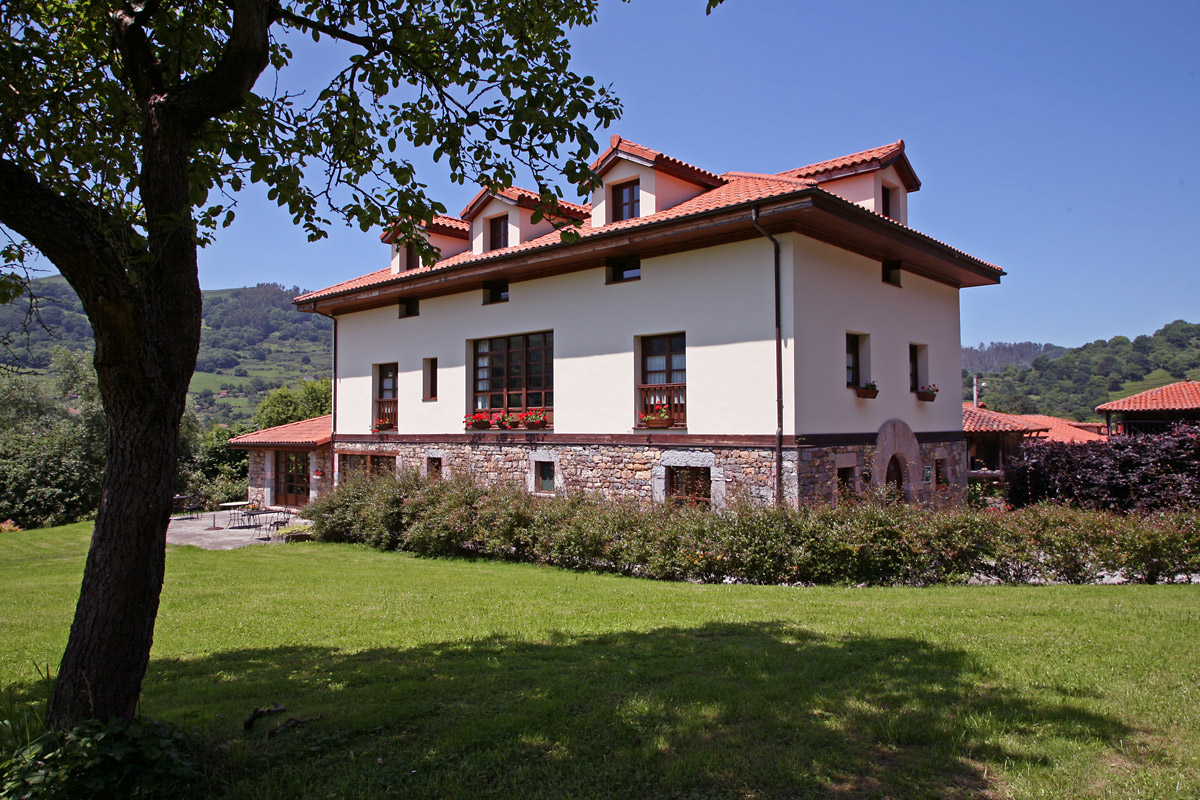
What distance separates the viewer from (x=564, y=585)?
36.0ft

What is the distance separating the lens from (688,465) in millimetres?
14227

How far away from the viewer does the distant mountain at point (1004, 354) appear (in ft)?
471

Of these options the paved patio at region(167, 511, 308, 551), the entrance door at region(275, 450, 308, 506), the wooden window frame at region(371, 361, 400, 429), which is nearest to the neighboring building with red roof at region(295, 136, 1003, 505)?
the wooden window frame at region(371, 361, 400, 429)

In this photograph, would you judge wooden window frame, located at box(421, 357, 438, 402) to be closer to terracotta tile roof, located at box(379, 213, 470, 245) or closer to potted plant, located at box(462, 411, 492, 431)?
potted plant, located at box(462, 411, 492, 431)

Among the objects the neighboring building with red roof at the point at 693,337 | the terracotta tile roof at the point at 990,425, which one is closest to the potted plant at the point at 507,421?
the neighboring building with red roof at the point at 693,337

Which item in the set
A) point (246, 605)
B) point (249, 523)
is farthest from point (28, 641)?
point (249, 523)

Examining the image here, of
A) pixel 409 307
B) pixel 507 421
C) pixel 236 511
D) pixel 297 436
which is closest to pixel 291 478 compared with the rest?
pixel 297 436

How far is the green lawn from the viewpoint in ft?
12.0

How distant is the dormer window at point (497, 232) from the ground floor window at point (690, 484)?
7.92 meters

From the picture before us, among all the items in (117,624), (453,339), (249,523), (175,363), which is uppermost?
(453,339)

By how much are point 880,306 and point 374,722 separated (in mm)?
13898

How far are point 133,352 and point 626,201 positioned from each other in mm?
13011

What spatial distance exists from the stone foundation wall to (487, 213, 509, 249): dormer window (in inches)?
204

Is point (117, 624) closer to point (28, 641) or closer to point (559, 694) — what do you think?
point (559, 694)
